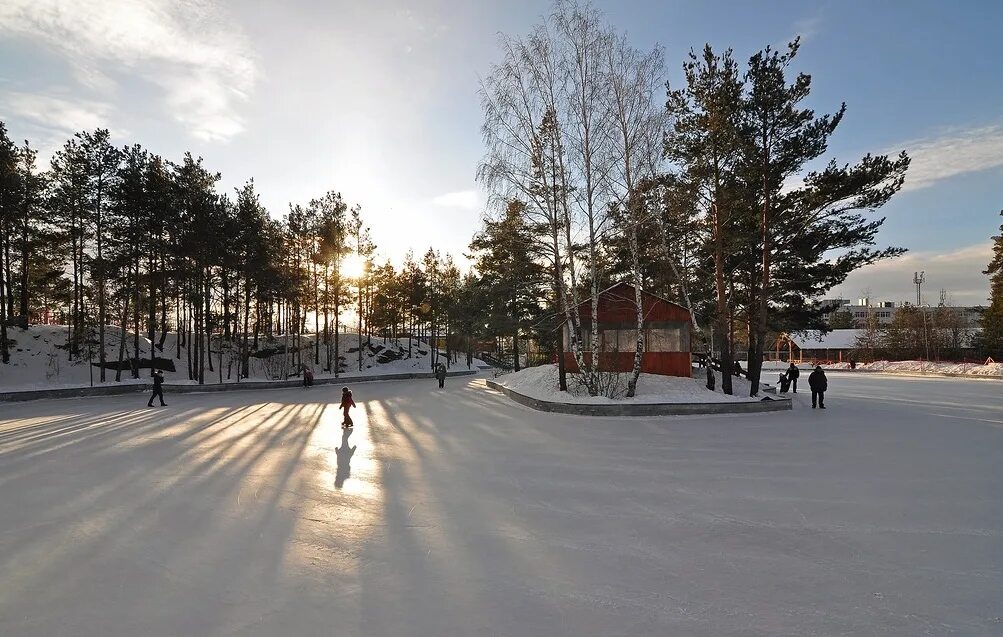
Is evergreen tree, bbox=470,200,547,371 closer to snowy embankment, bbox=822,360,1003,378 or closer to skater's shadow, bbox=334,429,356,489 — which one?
skater's shadow, bbox=334,429,356,489

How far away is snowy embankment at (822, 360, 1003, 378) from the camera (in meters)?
35.3

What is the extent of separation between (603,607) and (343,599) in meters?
2.11

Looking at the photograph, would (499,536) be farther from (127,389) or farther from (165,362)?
(165,362)

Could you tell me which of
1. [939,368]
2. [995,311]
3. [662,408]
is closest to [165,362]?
[662,408]

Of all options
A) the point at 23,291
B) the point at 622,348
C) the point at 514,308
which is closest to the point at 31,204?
the point at 23,291

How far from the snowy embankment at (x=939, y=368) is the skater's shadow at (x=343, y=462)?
4604 cm

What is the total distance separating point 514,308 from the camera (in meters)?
32.0

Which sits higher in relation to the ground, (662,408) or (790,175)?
(790,175)

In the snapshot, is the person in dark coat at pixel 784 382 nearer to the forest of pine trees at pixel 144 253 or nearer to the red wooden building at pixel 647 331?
the red wooden building at pixel 647 331

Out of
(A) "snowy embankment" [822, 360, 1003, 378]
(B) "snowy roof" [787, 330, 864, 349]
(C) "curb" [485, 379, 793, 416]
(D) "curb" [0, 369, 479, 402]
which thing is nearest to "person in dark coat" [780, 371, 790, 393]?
(C) "curb" [485, 379, 793, 416]

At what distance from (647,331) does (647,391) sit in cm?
579

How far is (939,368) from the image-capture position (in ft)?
135

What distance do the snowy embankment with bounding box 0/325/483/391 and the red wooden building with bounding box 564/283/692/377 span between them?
17811 millimetres

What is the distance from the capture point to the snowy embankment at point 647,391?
16.7 m
